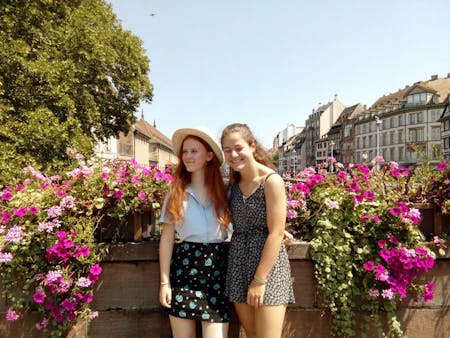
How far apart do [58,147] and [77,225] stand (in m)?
9.65

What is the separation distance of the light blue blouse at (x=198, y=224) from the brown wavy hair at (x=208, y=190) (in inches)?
1.5

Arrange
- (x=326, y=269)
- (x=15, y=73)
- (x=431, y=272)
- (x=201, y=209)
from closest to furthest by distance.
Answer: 1. (x=201, y=209)
2. (x=326, y=269)
3. (x=431, y=272)
4. (x=15, y=73)

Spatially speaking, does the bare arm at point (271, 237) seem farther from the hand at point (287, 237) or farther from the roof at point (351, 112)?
the roof at point (351, 112)

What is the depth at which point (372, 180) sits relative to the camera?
304 centimetres

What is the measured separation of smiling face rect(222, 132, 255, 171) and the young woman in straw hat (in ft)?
0.61

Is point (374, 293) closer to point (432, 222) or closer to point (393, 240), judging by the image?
point (393, 240)

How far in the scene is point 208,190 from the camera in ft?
8.34

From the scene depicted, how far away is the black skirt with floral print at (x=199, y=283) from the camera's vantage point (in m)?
2.38

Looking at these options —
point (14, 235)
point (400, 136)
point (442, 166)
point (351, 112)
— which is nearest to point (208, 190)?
point (14, 235)

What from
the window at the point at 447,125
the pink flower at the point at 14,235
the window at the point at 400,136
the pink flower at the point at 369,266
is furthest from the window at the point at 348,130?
the pink flower at the point at 14,235

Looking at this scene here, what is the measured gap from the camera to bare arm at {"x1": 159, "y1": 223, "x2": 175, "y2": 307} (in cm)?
241

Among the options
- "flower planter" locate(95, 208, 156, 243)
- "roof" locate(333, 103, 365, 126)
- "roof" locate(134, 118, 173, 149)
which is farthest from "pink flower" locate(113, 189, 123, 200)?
Result: "roof" locate(333, 103, 365, 126)

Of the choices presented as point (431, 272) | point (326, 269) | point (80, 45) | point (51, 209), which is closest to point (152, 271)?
point (51, 209)

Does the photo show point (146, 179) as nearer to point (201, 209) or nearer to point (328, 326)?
point (201, 209)
